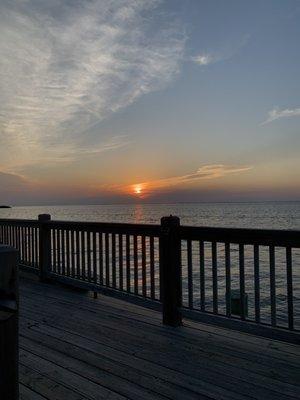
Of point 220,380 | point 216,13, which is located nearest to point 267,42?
point 216,13

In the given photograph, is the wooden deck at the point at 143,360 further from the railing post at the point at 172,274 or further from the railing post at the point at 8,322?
the railing post at the point at 8,322

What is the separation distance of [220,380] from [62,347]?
1.63 meters

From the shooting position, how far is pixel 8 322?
1.49 meters

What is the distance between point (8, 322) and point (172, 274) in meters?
2.97

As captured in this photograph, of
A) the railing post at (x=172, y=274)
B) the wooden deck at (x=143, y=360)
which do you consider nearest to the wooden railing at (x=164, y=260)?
the railing post at (x=172, y=274)

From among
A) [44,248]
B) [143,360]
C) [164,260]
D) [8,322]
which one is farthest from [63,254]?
[8,322]

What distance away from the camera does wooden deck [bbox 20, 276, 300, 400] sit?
2.75 m

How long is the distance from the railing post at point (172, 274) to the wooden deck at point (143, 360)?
171 millimetres

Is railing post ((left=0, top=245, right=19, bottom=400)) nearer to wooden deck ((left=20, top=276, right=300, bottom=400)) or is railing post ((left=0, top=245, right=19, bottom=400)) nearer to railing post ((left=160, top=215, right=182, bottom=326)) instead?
wooden deck ((left=20, top=276, right=300, bottom=400))

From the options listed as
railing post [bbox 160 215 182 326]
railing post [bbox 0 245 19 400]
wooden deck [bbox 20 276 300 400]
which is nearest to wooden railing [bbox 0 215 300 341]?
railing post [bbox 160 215 182 326]

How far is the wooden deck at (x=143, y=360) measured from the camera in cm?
275

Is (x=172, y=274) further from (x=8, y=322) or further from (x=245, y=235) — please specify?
(x=8, y=322)

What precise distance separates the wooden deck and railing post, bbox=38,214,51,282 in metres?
1.96

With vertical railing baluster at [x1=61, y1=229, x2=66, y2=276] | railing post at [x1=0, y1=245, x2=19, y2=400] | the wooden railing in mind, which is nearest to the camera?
railing post at [x1=0, y1=245, x2=19, y2=400]
